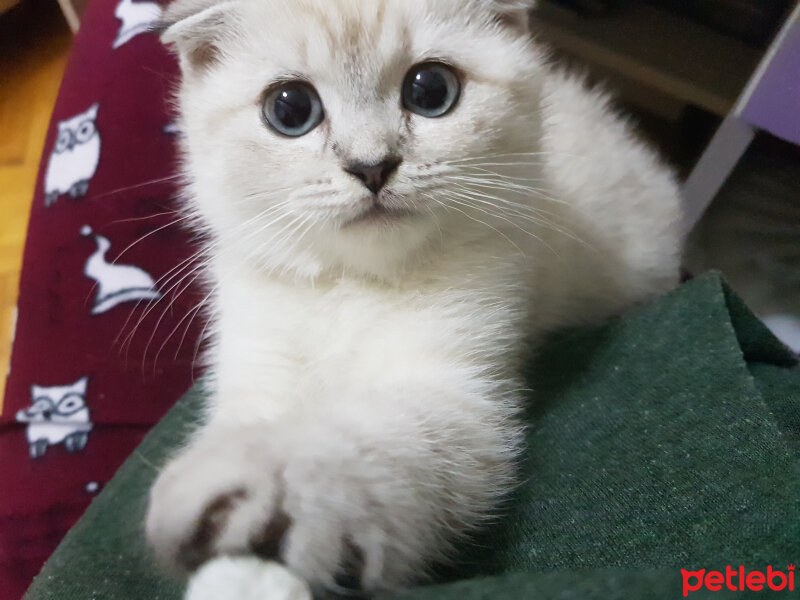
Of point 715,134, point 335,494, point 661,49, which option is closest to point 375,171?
point 335,494

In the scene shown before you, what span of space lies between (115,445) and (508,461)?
2.74ft

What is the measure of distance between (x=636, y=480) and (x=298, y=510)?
1.33 ft

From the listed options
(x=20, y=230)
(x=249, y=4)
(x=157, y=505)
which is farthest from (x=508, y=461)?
(x=20, y=230)

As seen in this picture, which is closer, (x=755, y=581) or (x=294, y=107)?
(x=755, y=581)

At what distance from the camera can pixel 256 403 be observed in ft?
2.50

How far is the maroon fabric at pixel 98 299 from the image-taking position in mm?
1128

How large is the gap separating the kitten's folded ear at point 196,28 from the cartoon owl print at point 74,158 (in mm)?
528

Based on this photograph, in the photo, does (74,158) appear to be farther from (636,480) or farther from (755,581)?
(755,581)

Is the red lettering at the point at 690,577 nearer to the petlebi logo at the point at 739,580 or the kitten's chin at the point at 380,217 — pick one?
the petlebi logo at the point at 739,580

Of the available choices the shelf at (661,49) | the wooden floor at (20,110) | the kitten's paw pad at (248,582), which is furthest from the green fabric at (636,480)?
the wooden floor at (20,110)

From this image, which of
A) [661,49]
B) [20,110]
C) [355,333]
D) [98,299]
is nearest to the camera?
[355,333]

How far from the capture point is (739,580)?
51 cm

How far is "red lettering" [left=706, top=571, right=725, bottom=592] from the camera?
491mm

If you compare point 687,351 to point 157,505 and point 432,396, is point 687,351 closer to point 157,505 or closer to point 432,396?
point 432,396
